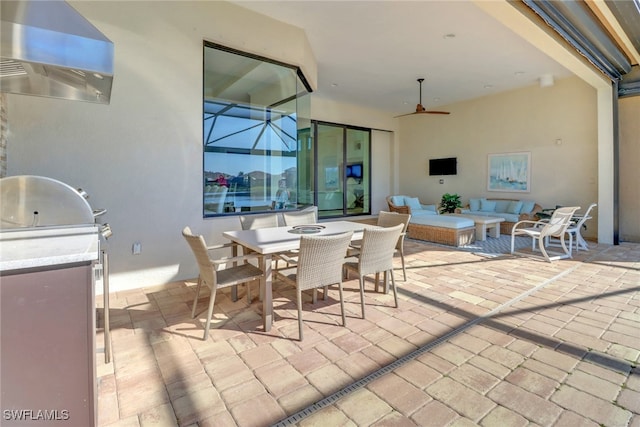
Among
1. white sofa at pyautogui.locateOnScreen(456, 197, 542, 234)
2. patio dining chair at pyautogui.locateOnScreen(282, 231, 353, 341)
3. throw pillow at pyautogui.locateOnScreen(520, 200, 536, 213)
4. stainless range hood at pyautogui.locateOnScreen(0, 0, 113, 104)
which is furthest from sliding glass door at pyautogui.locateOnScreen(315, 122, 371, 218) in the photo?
stainless range hood at pyautogui.locateOnScreen(0, 0, 113, 104)

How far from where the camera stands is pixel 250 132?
4746mm

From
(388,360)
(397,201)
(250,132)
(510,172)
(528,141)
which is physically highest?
(528,141)

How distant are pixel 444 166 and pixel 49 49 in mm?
8860

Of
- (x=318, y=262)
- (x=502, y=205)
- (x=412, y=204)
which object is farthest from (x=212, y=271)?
(x=502, y=205)

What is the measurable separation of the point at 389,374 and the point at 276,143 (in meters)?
3.89

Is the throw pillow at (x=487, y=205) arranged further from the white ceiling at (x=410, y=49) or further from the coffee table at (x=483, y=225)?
the white ceiling at (x=410, y=49)

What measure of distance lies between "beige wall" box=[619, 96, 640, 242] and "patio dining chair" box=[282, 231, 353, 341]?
680 centimetres

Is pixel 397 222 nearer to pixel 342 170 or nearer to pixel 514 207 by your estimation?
pixel 514 207

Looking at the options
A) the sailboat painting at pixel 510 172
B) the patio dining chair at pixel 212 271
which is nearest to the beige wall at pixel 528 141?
the sailboat painting at pixel 510 172

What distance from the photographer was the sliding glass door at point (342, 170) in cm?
905

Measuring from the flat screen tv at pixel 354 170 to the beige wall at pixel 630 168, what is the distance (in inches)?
233

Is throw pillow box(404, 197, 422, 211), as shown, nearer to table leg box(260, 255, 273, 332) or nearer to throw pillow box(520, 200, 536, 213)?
throw pillow box(520, 200, 536, 213)

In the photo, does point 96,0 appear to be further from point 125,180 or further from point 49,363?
point 49,363

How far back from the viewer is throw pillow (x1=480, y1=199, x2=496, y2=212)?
767cm
